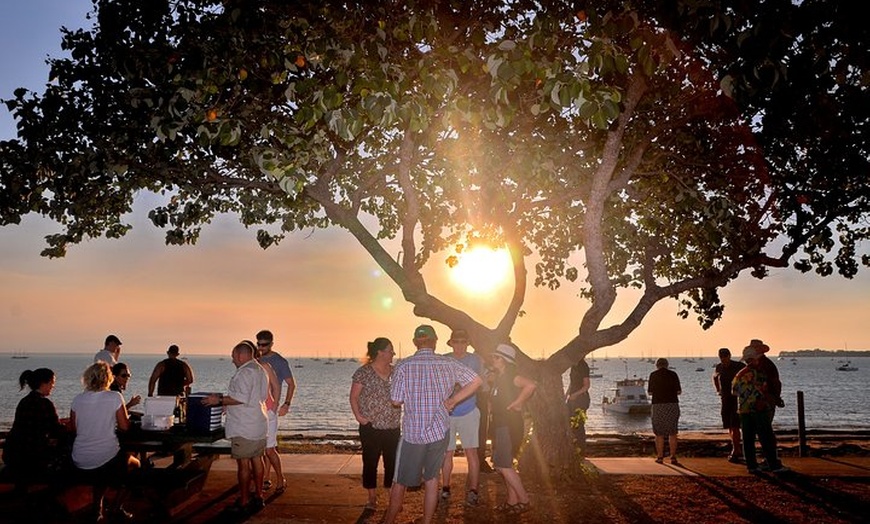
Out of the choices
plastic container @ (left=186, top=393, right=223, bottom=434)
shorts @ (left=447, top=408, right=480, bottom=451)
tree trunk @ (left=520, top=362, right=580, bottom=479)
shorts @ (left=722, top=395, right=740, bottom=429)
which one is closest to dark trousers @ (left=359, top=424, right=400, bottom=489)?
shorts @ (left=447, top=408, right=480, bottom=451)

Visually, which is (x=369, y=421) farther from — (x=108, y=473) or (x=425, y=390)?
(x=108, y=473)

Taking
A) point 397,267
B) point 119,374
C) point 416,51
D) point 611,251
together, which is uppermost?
point 416,51

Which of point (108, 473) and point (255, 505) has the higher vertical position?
point (108, 473)

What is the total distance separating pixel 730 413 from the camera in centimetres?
1261

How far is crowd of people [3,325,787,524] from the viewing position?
6633 mm

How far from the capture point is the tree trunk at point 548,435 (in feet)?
33.0

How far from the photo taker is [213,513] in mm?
7781

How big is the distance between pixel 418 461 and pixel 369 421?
62.9 inches

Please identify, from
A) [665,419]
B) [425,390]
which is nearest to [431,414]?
[425,390]

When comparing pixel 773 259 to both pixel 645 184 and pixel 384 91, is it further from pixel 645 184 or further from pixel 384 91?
pixel 384 91

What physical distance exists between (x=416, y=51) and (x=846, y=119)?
21.5ft

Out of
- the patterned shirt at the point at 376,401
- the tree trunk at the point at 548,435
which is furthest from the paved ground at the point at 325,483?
the patterned shirt at the point at 376,401

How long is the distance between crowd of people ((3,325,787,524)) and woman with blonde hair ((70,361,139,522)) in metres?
0.01

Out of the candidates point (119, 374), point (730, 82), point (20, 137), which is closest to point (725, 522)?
point (730, 82)
